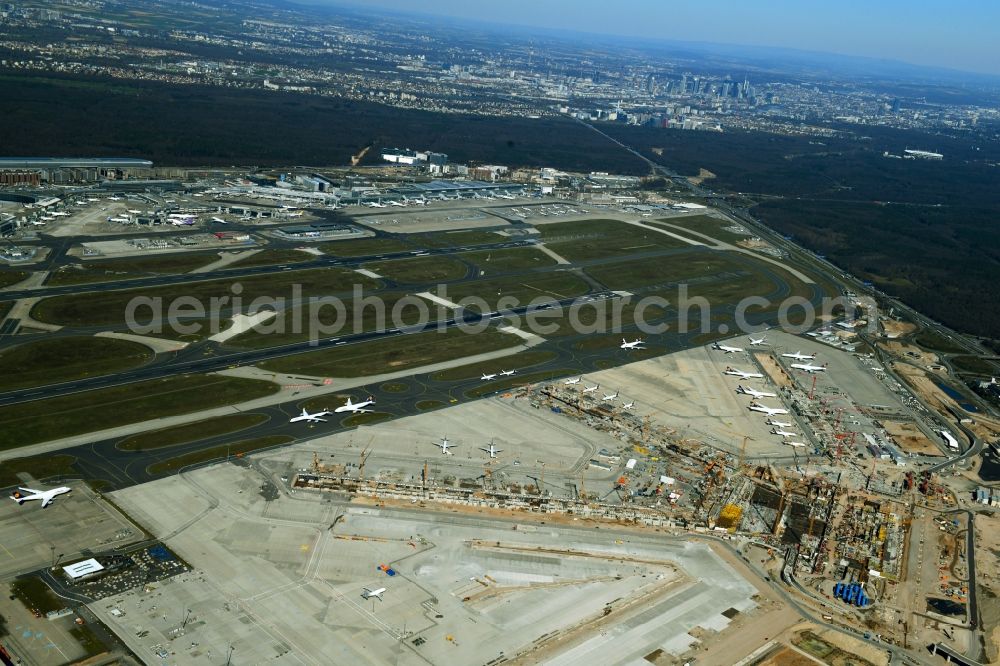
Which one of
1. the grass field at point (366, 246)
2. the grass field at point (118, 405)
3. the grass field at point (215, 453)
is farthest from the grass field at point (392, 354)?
the grass field at point (366, 246)

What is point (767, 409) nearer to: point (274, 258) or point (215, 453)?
point (215, 453)

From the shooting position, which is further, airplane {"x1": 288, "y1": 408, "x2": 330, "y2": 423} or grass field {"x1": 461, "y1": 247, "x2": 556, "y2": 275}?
grass field {"x1": 461, "y1": 247, "x2": 556, "y2": 275}

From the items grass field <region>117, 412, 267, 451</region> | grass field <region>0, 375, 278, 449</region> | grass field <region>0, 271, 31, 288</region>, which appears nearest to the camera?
grass field <region>117, 412, 267, 451</region>

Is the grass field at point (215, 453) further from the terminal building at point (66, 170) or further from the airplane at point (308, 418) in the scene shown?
the terminal building at point (66, 170)

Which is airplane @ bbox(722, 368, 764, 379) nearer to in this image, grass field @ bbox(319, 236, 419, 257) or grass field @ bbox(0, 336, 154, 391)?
grass field @ bbox(319, 236, 419, 257)

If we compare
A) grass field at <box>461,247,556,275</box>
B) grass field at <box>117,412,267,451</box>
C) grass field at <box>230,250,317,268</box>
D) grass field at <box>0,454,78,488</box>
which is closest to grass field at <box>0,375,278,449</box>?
grass field at <box>117,412,267,451</box>

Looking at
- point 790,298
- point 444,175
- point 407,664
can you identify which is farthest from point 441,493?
point 444,175
